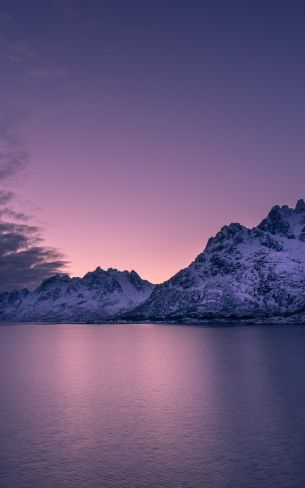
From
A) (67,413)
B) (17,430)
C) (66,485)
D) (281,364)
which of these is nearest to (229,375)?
(281,364)

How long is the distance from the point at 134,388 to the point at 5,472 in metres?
47.1

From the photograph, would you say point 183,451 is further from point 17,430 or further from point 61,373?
point 61,373

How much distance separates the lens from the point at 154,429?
56125mm

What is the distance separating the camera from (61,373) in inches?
4392

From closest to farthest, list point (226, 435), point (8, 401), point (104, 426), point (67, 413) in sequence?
point (226, 435)
point (104, 426)
point (67, 413)
point (8, 401)

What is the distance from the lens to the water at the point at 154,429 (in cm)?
4025

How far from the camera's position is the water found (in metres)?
40.2

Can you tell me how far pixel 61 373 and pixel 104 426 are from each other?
5604 cm

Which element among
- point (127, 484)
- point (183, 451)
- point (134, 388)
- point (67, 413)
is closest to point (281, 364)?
point (134, 388)

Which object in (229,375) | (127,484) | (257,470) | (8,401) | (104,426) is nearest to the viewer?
(127,484)

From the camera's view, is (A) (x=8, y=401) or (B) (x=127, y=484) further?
(A) (x=8, y=401)

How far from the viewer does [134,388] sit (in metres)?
87.2

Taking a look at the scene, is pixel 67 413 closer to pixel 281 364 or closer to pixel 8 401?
pixel 8 401

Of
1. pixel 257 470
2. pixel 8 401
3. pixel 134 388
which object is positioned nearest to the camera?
pixel 257 470
